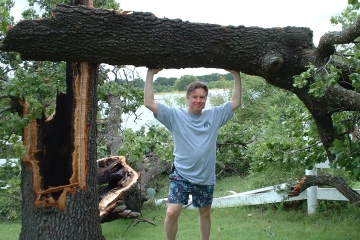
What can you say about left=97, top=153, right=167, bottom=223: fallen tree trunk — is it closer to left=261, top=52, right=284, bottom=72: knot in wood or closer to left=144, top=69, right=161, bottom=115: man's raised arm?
left=144, top=69, right=161, bottom=115: man's raised arm

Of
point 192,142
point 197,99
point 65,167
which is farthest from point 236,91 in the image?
point 65,167

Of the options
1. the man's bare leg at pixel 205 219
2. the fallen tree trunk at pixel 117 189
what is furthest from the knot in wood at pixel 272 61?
the fallen tree trunk at pixel 117 189

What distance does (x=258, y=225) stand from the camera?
8227 mm

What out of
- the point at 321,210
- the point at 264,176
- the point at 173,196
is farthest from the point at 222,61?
the point at 264,176

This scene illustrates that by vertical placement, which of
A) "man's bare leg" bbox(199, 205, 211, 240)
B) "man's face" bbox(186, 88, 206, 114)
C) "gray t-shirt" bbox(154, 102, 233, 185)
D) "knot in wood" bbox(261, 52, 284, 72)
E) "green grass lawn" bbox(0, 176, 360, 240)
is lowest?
"green grass lawn" bbox(0, 176, 360, 240)

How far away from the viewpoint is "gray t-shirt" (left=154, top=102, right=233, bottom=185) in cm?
536

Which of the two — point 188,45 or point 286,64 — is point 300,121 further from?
point 188,45

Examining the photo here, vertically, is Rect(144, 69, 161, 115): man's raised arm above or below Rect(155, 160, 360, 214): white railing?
above

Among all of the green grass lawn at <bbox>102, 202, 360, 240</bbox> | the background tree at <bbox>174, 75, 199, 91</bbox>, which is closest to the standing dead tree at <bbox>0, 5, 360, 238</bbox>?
the green grass lawn at <bbox>102, 202, 360, 240</bbox>

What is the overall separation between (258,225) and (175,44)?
13.4 ft

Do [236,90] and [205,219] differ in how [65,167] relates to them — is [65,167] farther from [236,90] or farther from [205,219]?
[236,90]

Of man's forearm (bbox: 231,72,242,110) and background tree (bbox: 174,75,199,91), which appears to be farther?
background tree (bbox: 174,75,199,91)

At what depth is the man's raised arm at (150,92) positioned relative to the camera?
17.4 ft

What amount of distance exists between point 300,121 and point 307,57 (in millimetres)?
1744
